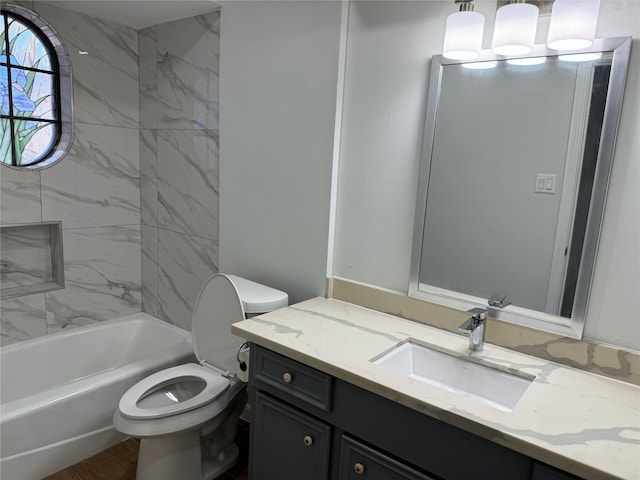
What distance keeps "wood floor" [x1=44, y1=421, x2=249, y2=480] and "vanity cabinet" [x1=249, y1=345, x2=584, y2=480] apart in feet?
1.68

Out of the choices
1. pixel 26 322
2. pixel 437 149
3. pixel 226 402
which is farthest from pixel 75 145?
pixel 437 149

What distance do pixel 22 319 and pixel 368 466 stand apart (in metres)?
2.12

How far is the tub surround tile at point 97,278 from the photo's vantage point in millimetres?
2598

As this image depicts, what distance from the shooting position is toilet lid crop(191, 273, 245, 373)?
1921mm

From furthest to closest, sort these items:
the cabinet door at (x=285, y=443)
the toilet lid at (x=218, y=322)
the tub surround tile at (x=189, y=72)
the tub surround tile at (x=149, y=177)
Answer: the tub surround tile at (x=149, y=177)
the tub surround tile at (x=189, y=72)
the toilet lid at (x=218, y=322)
the cabinet door at (x=285, y=443)

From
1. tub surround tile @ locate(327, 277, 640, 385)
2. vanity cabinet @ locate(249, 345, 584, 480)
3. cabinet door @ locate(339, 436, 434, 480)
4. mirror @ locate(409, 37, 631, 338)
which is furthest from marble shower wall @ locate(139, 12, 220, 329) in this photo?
cabinet door @ locate(339, 436, 434, 480)

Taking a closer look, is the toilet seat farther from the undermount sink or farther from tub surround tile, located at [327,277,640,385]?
the undermount sink

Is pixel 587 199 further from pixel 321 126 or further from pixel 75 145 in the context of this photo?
pixel 75 145

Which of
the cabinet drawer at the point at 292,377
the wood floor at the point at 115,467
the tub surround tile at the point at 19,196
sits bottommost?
the wood floor at the point at 115,467

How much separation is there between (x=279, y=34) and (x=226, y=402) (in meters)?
1.66

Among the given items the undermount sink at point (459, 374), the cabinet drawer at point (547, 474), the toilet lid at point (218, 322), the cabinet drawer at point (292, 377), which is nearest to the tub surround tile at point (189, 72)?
the toilet lid at point (218, 322)

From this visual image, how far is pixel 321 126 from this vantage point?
190 centimetres

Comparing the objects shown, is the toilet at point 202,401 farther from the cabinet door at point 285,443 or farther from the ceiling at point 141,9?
the ceiling at point 141,9

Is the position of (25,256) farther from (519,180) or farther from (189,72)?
(519,180)
